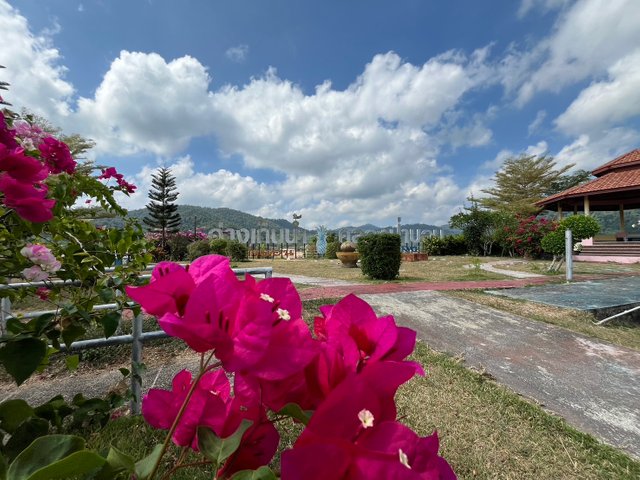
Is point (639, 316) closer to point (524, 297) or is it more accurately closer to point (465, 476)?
point (524, 297)

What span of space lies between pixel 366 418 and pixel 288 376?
0.09 meters

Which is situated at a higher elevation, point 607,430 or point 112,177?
point 112,177

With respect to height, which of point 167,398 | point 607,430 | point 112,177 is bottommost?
point 607,430

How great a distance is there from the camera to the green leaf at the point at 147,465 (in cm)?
33

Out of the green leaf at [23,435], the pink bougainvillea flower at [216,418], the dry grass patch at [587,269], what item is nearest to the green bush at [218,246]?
the dry grass patch at [587,269]

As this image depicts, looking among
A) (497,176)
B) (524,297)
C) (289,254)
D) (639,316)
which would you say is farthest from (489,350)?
(497,176)

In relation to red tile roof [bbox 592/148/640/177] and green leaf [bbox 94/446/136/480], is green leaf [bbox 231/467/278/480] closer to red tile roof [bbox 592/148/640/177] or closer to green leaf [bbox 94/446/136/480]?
green leaf [bbox 94/446/136/480]

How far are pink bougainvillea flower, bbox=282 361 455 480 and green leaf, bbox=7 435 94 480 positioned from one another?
25 centimetres

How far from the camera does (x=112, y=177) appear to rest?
1.67m

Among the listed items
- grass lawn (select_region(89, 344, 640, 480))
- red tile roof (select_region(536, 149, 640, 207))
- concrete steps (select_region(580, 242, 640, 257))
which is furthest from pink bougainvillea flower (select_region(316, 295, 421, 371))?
red tile roof (select_region(536, 149, 640, 207))

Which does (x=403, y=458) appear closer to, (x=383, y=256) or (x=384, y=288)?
(x=384, y=288)

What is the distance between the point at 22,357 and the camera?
22.0 inches

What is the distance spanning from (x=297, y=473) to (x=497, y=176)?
32.2 m

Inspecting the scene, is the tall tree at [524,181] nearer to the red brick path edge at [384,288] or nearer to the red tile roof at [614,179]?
the red tile roof at [614,179]
